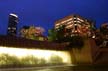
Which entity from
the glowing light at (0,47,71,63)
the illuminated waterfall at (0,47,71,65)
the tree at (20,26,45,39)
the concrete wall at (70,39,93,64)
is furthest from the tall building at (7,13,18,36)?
the illuminated waterfall at (0,47,71,65)

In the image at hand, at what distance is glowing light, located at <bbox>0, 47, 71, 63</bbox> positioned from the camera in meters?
37.0

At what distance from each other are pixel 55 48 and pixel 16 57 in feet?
43.5

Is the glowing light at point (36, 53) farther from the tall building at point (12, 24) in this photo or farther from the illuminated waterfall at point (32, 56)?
the tall building at point (12, 24)

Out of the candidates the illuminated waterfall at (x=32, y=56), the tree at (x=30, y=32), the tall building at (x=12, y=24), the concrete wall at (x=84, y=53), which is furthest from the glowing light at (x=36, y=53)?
the tall building at (x=12, y=24)

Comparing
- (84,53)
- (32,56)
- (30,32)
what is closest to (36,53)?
(32,56)

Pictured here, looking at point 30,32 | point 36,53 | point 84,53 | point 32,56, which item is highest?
point 30,32

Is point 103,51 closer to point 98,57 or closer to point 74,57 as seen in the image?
point 98,57

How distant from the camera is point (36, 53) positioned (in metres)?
43.4

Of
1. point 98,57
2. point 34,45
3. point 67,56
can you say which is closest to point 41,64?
point 34,45

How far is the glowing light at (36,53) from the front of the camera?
121 ft

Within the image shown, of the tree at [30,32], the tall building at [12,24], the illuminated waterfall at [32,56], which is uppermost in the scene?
the tall building at [12,24]

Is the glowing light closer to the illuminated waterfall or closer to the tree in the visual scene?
the illuminated waterfall

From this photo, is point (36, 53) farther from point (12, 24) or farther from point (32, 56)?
point (12, 24)

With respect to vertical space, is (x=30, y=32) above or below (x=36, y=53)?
above
